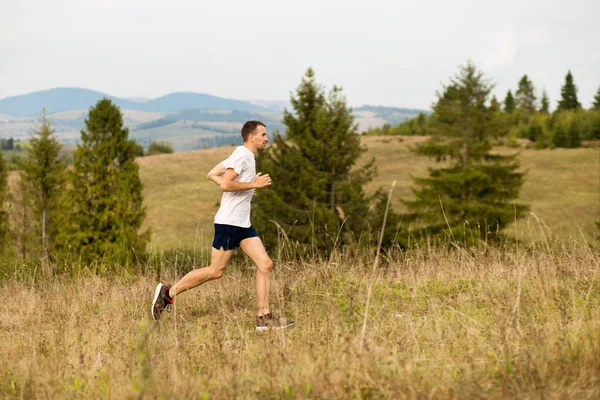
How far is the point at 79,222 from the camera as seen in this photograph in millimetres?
24797

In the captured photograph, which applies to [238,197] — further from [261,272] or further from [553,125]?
[553,125]

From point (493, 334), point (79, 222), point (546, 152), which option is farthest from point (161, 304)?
point (546, 152)

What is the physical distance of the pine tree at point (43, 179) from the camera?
117 ft

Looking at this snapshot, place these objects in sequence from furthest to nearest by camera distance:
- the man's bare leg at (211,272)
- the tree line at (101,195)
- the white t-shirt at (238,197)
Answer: the tree line at (101,195) → the man's bare leg at (211,272) → the white t-shirt at (238,197)

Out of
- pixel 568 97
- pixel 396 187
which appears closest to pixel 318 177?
pixel 396 187

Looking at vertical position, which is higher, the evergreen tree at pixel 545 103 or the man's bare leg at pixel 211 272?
the evergreen tree at pixel 545 103

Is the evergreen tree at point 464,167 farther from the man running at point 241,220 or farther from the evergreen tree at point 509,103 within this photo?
the evergreen tree at point 509,103

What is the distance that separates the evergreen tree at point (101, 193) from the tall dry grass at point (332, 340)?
18.6 m

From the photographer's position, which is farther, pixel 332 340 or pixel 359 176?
pixel 359 176

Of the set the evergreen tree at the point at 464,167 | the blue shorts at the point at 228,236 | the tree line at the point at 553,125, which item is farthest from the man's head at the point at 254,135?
the tree line at the point at 553,125

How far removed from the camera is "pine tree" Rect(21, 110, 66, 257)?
35688 millimetres

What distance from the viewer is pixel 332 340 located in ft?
13.6

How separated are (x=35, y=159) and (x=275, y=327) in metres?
36.1

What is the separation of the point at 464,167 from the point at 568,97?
90310 millimetres
